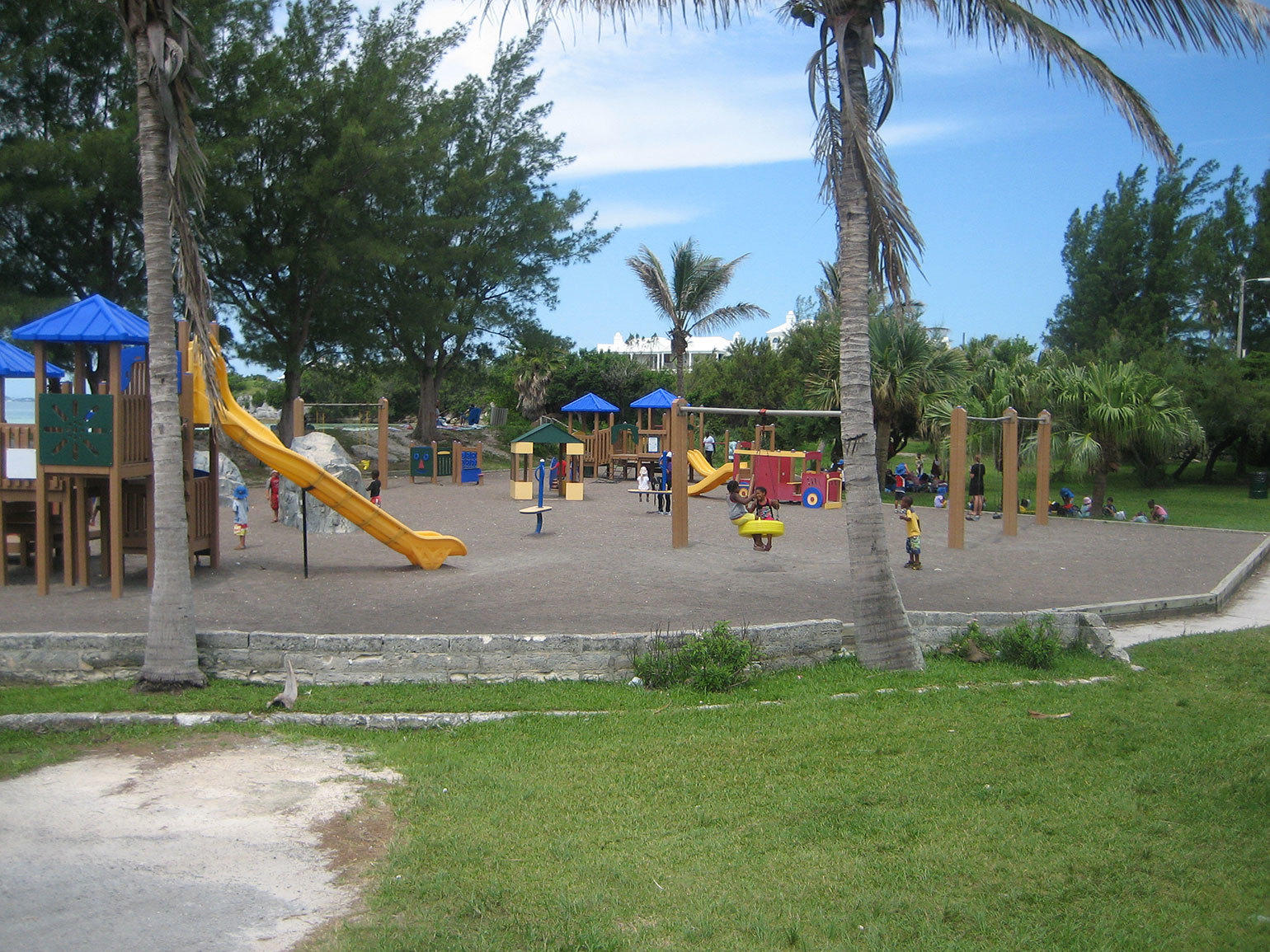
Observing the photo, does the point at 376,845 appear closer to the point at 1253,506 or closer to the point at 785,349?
the point at 1253,506

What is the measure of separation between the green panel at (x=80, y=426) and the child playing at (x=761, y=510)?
9.58 metres

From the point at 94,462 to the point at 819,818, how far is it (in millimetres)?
10962

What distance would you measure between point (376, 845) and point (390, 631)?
5208 millimetres

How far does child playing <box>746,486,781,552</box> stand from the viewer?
16.9 metres

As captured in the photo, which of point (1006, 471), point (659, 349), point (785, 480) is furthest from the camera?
point (659, 349)

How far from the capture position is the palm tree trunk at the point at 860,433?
9.87 m

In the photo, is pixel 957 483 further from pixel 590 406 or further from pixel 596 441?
pixel 590 406

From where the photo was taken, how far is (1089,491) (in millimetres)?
33188

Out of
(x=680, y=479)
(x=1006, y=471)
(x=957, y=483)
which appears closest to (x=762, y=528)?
(x=680, y=479)

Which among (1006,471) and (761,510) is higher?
(1006,471)

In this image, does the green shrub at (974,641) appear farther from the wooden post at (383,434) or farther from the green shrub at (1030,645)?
the wooden post at (383,434)

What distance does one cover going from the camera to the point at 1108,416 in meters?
25.4

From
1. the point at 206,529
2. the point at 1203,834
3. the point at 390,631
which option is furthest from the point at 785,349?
the point at 1203,834

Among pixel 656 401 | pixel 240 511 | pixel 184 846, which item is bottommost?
pixel 184 846
